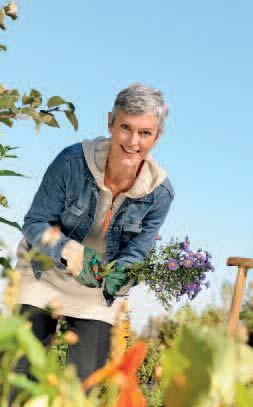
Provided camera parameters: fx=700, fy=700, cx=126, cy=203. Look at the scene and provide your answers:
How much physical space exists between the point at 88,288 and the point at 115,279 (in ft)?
0.71

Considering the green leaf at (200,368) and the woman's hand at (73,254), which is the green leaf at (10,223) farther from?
the green leaf at (200,368)

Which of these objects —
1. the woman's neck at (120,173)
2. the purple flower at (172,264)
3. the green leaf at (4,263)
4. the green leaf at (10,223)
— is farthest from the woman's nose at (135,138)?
the purple flower at (172,264)

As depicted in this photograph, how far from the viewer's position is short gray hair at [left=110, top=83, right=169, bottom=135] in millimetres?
3164

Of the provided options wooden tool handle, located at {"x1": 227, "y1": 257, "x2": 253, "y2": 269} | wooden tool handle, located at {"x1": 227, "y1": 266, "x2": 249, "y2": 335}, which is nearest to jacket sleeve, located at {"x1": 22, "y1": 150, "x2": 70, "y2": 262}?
wooden tool handle, located at {"x1": 227, "y1": 257, "x2": 253, "y2": 269}

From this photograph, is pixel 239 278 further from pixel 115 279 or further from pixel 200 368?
pixel 200 368

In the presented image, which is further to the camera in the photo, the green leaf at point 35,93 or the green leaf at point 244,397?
the green leaf at point 35,93

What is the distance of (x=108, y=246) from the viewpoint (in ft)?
11.1

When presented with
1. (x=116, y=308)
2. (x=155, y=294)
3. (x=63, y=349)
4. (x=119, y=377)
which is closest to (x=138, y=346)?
(x=119, y=377)

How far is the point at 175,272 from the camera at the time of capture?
15.5ft

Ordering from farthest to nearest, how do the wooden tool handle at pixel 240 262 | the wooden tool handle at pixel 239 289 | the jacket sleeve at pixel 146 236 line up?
the wooden tool handle at pixel 239 289 < the wooden tool handle at pixel 240 262 < the jacket sleeve at pixel 146 236

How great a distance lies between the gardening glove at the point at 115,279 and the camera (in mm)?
3229

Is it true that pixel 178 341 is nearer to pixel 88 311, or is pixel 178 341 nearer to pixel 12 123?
pixel 12 123

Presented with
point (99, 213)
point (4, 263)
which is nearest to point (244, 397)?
point (4, 263)

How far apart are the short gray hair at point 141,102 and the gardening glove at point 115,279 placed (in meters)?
0.67
